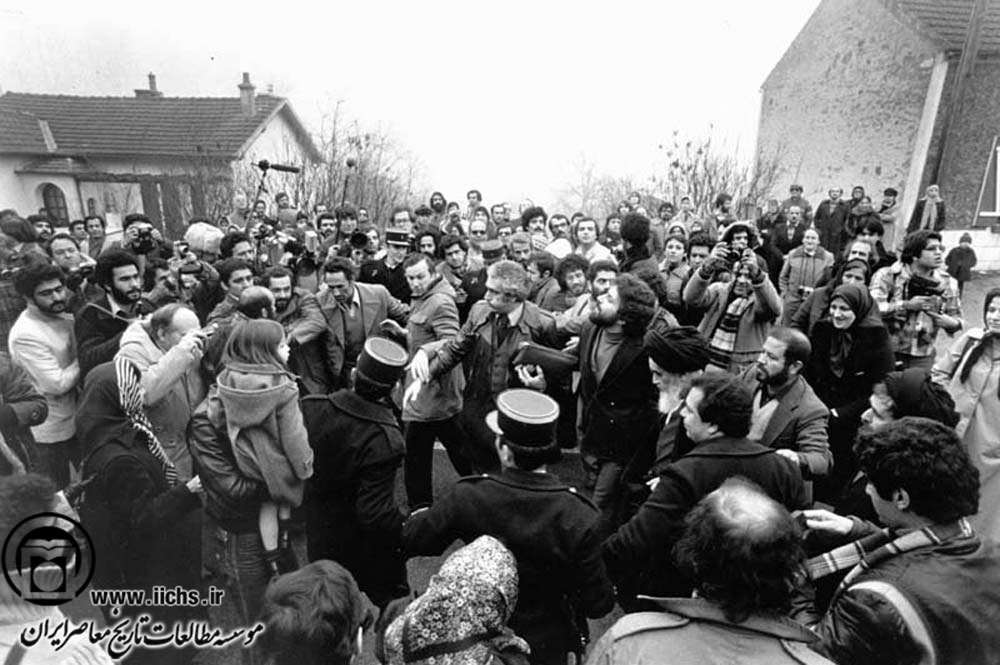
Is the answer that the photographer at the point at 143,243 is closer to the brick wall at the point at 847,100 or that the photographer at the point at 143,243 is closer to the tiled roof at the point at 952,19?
the tiled roof at the point at 952,19

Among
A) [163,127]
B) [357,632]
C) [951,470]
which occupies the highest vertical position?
[163,127]

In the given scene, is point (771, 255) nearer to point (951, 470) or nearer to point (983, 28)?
point (983, 28)

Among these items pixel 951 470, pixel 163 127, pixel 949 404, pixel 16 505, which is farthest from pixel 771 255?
pixel 163 127

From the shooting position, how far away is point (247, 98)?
59.1 feet

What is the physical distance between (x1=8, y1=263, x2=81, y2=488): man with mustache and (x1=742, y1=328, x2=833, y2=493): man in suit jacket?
12.4ft

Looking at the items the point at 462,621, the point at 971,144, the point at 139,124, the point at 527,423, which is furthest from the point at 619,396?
the point at 139,124

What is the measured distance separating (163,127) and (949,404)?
1490 centimetres

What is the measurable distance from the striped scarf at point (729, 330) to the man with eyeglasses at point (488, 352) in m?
1.32

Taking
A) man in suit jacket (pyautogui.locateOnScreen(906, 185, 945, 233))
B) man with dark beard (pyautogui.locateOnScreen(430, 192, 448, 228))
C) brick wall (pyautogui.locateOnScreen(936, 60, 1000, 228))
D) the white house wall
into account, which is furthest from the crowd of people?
man with dark beard (pyautogui.locateOnScreen(430, 192, 448, 228))

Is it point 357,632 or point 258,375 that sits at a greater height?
point 258,375

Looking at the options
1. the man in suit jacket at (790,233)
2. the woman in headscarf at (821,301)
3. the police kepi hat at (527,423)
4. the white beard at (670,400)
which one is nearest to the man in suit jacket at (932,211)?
the man in suit jacket at (790,233)

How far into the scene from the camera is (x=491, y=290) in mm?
3961

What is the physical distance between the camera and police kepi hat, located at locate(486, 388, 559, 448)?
215 centimetres

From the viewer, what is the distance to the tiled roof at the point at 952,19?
5922 millimetres
